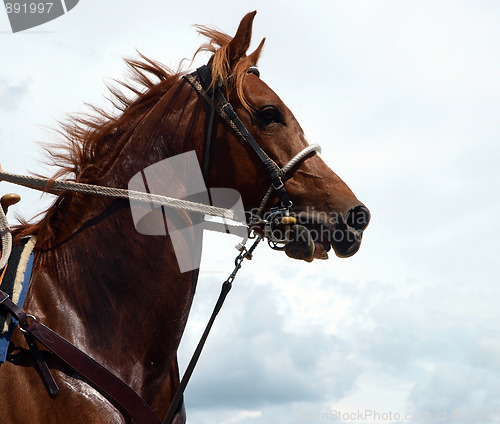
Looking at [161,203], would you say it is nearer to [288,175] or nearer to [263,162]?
[263,162]

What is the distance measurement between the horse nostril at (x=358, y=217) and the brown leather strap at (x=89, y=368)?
2.29 meters

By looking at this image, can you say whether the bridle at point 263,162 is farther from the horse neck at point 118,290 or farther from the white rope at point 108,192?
the horse neck at point 118,290

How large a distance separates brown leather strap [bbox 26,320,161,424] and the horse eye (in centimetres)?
250

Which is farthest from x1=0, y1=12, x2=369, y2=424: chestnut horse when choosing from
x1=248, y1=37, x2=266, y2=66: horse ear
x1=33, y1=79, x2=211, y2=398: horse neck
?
x1=248, y1=37, x2=266, y2=66: horse ear

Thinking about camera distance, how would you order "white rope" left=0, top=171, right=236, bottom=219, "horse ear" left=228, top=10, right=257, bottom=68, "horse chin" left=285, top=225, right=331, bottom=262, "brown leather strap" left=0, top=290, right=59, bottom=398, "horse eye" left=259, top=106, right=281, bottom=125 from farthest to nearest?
"horse ear" left=228, top=10, right=257, bottom=68
"horse eye" left=259, top=106, right=281, bottom=125
"horse chin" left=285, top=225, right=331, bottom=262
"white rope" left=0, top=171, right=236, bottom=219
"brown leather strap" left=0, top=290, right=59, bottom=398

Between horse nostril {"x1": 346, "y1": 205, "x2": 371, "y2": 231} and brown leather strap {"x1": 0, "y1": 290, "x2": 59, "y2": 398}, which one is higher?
horse nostril {"x1": 346, "y1": 205, "x2": 371, "y2": 231}

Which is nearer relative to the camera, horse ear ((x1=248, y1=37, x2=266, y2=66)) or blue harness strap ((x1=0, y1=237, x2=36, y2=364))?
blue harness strap ((x1=0, y1=237, x2=36, y2=364))

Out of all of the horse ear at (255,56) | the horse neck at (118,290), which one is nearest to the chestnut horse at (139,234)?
the horse neck at (118,290)

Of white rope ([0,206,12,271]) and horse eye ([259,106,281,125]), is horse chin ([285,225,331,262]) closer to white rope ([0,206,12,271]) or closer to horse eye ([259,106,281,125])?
horse eye ([259,106,281,125])

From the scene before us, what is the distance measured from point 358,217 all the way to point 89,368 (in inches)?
99.8

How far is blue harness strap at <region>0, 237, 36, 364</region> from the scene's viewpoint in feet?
15.1

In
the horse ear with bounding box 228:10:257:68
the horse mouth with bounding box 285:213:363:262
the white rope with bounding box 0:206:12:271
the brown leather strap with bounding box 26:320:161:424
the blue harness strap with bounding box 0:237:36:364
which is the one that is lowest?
the brown leather strap with bounding box 26:320:161:424

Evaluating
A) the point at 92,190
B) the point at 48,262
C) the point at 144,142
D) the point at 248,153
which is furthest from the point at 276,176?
the point at 48,262

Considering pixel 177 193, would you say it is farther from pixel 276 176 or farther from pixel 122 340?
pixel 122 340
